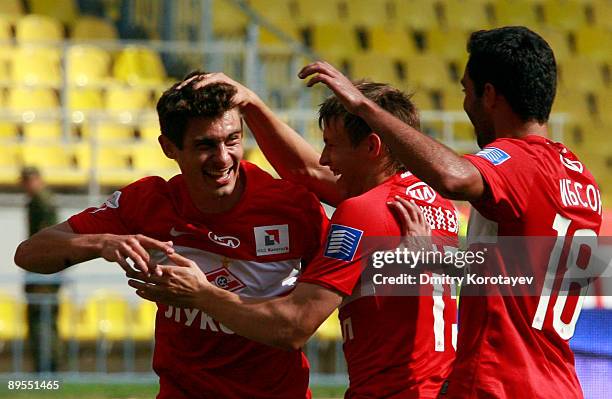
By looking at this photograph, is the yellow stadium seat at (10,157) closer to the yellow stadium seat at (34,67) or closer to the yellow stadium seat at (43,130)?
the yellow stadium seat at (43,130)

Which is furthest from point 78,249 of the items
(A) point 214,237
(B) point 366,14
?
(B) point 366,14

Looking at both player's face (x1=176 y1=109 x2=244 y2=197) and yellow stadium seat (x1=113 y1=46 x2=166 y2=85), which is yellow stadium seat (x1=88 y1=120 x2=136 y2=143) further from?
player's face (x1=176 y1=109 x2=244 y2=197)

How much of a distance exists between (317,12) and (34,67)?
4.57 meters

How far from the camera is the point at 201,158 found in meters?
4.48

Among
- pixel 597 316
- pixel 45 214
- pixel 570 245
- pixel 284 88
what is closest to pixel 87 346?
pixel 45 214

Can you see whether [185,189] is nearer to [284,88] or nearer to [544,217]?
[544,217]

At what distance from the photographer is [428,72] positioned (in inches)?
645

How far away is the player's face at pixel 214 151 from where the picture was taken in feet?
14.6

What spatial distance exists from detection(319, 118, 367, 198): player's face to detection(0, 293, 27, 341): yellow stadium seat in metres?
6.79

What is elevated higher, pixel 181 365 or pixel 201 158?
pixel 201 158

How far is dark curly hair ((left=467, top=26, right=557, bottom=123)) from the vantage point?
3.84 m

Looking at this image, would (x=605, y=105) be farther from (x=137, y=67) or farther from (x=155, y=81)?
(x=137, y=67)

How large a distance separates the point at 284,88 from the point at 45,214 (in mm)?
3602

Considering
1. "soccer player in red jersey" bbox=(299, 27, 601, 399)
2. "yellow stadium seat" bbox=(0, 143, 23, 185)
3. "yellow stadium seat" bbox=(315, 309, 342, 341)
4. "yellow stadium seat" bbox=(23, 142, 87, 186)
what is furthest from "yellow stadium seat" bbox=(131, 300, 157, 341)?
→ "soccer player in red jersey" bbox=(299, 27, 601, 399)
